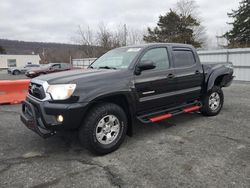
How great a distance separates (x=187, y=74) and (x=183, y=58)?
1.25 feet

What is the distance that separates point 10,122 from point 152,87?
3.67m

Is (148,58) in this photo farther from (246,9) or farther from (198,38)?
(198,38)

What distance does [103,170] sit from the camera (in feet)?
10.9

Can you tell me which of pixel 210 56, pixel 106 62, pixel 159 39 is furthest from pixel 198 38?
pixel 106 62

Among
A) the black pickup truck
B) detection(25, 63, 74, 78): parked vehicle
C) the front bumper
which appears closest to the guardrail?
the black pickup truck

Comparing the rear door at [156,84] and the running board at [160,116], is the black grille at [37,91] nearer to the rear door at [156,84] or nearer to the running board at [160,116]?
the rear door at [156,84]

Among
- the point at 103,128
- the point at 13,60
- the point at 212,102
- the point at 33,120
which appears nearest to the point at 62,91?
the point at 33,120

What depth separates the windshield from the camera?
Answer: 4409 mm

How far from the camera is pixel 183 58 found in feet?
17.4

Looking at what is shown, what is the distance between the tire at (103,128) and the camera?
11.9ft

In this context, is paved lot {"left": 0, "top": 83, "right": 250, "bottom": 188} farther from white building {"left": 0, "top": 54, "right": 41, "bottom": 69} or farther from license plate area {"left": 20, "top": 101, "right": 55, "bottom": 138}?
white building {"left": 0, "top": 54, "right": 41, "bottom": 69}

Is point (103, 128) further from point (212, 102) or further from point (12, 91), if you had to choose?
point (12, 91)

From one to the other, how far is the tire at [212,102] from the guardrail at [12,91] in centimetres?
618

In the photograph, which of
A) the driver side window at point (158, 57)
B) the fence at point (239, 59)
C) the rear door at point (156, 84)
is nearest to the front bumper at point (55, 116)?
the rear door at point (156, 84)
